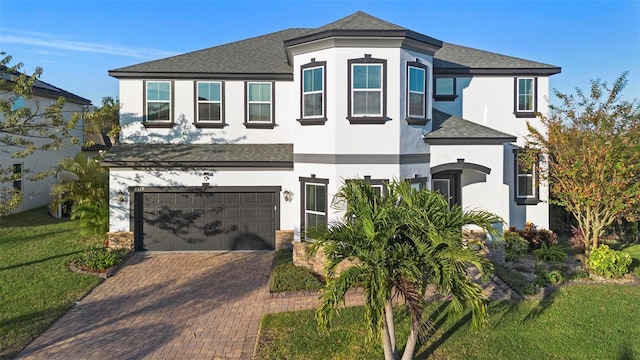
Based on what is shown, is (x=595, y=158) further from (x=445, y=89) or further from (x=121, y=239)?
(x=121, y=239)

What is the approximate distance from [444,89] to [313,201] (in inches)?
266

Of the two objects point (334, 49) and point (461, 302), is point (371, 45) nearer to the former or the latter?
point (334, 49)

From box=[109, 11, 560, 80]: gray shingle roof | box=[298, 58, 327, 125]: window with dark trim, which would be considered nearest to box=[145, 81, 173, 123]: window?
box=[109, 11, 560, 80]: gray shingle roof

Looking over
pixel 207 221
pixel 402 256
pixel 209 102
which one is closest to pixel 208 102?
pixel 209 102

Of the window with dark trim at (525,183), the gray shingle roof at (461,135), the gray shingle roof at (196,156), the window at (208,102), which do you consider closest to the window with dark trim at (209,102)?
the window at (208,102)

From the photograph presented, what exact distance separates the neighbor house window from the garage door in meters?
8.62

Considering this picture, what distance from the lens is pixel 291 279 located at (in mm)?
10812

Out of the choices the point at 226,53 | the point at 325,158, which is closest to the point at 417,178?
the point at 325,158

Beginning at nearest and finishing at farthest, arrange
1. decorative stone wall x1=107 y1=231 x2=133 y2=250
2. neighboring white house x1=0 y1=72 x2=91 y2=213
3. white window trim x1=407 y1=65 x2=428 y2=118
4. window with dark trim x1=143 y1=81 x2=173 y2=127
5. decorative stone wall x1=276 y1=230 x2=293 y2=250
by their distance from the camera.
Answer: white window trim x1=407 y1=65 x2=428 y2=118 → decorative stone wall x1=107 y1=231 x2=133 y2=250 → decorative stone wall x1=276 y1=230 x2=293 y2=250 → window with dark trim x1=143 y1=81 x2=173 y2=127 → neighboring white house x1=0 y1=72 x2=91 y2=213

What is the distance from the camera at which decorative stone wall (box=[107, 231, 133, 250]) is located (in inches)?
550

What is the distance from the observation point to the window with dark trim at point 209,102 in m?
15.0

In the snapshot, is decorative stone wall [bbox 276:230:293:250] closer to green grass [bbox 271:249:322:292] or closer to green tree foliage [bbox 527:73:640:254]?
green grass [bbox 271:249:322:292]

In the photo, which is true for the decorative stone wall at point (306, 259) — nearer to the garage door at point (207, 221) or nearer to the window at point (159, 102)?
the garage door at point (207, 221)

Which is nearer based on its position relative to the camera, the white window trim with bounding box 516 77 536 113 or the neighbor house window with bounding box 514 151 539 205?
the neighbor house window with bounding box 514 151 539 205
